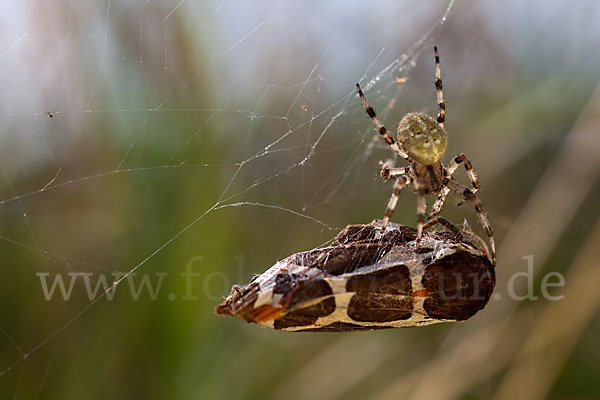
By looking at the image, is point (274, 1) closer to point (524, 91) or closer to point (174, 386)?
point (524, 91)

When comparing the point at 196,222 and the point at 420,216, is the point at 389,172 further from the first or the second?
the point at 196,222

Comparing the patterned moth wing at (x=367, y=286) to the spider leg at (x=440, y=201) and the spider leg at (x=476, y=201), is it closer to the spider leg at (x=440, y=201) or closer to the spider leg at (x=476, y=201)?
the spider leg at (x=476, y=201)

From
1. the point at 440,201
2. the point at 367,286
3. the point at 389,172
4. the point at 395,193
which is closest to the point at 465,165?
the point at 440,201

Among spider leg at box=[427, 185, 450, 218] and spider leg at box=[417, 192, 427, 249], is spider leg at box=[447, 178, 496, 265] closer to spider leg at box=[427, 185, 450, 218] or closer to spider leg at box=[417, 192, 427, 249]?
spider leg at box=[427, 185, 450, 218]

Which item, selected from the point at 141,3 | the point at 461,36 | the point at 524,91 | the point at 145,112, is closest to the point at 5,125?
the point at 145,112

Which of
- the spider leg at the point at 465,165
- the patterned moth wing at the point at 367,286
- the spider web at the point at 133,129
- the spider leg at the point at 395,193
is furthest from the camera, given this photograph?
the spider web at the point at 133,129

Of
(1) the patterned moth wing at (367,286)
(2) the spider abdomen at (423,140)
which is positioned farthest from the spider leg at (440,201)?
(1) the patterned moth wing at (367,286)

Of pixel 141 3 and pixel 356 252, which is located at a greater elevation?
pixel 141 3
